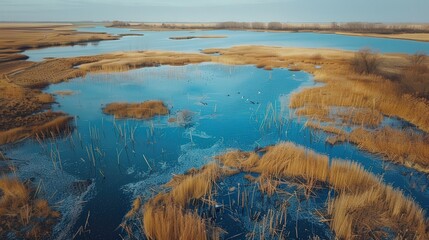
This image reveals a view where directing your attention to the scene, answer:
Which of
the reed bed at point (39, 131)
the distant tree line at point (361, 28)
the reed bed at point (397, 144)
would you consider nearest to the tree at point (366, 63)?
the reed bed at point (397, 144)

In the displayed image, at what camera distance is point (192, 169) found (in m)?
8.98

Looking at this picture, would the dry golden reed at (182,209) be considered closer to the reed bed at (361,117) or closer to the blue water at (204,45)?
the reed bed at (361,117)

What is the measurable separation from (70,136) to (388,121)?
14.2m

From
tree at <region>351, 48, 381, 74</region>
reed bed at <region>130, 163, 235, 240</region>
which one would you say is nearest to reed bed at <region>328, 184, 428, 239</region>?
reed bed at <region>130, 163, 235, 240</region>

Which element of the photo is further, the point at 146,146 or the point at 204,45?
the point at 204,45

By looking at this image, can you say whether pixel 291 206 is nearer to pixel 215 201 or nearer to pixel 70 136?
pixel 215 201

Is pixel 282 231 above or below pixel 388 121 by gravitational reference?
below

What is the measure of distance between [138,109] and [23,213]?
8611mm

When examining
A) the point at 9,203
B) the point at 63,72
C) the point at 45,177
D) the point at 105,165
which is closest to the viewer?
the point at 9,203

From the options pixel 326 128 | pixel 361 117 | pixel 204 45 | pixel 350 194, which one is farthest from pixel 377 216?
pixel 204 45

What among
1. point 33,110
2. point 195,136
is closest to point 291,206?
point 195,136

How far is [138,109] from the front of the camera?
14.8m

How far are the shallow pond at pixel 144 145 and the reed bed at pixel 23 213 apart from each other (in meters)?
0.34

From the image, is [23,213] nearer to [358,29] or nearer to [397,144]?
[397,144]
